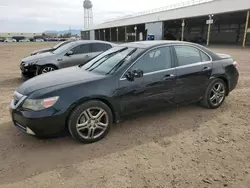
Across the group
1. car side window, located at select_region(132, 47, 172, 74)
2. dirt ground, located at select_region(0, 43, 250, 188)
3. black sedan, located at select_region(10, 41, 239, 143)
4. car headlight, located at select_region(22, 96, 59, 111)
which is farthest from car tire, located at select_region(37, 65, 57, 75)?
car side window, located at select_region(132, 47, 172, 74)

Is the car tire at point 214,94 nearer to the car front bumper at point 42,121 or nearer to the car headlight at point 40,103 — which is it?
the car front bumper at point 42,121

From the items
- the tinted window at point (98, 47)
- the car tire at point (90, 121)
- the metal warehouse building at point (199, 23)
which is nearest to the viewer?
the car tire at point (90, 121)

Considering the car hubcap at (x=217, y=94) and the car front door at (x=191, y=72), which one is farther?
the car hubcap at (x=217, y=94)

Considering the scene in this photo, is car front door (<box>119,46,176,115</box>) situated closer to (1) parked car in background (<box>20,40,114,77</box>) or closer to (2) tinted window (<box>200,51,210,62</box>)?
(2) tinted window (<box>200,51,210,62</box>)

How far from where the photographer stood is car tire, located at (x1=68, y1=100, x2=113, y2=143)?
133 inches

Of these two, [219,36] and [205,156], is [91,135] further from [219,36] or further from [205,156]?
[219,36]

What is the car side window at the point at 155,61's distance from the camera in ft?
12.9

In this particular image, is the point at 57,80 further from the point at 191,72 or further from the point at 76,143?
the point at 191,72

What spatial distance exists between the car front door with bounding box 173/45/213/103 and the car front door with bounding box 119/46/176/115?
18cm

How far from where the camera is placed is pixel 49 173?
9.39 ft

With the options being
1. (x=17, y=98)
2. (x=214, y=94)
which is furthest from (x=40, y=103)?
(x=214, y=94)

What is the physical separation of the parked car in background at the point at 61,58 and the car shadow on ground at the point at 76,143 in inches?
158

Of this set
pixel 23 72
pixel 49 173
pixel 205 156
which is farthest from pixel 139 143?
pixel 23 72

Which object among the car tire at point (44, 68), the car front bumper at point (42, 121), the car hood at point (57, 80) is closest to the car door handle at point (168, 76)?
the car hood at point (57, 80)
